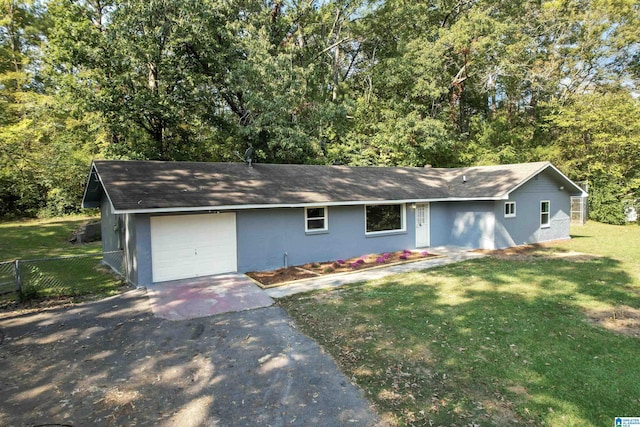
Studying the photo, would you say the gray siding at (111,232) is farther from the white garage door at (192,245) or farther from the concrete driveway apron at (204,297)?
the concrete driveway apron at (204,297)

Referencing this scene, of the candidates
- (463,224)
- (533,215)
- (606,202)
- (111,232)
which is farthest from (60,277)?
(606,202)

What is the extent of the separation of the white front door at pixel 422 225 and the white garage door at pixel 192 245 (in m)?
8.38

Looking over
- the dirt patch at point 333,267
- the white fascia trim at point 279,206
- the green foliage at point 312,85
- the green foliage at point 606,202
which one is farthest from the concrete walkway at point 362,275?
the green foliage at point 606,202

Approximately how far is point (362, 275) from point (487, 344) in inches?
211

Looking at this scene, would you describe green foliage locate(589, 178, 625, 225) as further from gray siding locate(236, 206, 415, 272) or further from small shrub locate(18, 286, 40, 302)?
small shrub locate(18, 286, 40, 302)

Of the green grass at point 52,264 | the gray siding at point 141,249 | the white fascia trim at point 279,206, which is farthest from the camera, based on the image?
the gray siding at point 141,249

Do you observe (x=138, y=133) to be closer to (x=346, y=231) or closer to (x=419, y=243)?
(x=346, y=231)

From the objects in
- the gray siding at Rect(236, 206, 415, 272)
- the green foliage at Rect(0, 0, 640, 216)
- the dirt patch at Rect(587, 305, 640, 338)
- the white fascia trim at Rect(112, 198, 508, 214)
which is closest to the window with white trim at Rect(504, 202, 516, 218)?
the white fascia trim at Rect(112, 198, 508, 214)

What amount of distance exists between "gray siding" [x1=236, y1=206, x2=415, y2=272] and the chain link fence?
4.03 meters

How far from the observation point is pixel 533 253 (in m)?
13.6

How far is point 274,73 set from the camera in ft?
63.9

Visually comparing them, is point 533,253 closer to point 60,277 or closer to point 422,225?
point 422,225

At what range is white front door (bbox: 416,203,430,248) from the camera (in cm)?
1548

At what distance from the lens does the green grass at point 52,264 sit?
30.7ft
